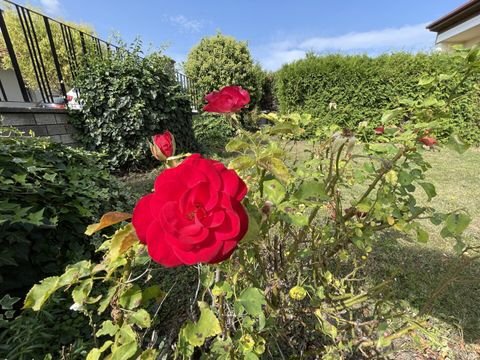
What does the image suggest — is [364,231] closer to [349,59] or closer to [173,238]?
[173,238]

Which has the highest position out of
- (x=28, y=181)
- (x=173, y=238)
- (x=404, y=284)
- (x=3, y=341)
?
(x=173, y=238)

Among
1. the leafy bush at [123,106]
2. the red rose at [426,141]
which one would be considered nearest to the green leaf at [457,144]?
the red rose at [426,141]

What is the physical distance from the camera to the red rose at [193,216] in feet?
1.44

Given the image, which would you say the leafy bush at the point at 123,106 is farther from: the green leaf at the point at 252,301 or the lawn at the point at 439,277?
the green leaf at the point at 252,301

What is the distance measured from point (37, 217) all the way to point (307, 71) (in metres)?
8.18

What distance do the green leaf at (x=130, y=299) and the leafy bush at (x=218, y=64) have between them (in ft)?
29.0

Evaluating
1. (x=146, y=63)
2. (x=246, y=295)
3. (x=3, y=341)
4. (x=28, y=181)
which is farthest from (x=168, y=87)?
(x=246, y=295)

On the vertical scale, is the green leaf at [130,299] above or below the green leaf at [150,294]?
above

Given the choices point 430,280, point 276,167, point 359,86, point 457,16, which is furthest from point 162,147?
point 457,16

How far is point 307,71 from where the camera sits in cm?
813

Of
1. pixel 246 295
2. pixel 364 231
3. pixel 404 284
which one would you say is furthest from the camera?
pixel 404 284

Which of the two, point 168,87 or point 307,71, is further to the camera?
point 307,71

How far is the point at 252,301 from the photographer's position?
70 centimetres

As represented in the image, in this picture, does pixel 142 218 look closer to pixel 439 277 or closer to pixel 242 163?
pixel 242 163
